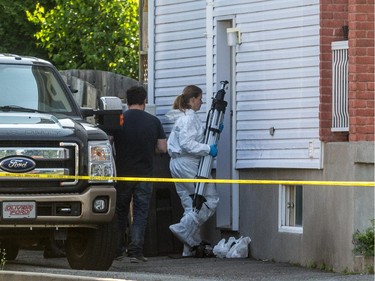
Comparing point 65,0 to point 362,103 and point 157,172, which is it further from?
point 362,103

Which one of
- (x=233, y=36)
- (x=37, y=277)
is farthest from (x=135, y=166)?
(x=37, y=277)

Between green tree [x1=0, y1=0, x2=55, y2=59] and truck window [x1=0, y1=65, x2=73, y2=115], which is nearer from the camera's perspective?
truck window [x1=0, y1=65, x2=73, y2=115]

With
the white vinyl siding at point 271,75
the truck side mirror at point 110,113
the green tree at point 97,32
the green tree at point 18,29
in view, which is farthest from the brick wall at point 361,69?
the green tree at point 18,29

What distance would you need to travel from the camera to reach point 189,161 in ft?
62.7

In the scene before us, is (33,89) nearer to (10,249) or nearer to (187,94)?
(10,249)

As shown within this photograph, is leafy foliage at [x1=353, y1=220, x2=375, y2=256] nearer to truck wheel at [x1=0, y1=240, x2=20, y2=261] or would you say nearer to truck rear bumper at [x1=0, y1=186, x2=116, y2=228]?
truck rear bumper at [x1=0, y1=186, x2=116, y2=228]

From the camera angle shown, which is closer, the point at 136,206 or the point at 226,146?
the point at 136,206

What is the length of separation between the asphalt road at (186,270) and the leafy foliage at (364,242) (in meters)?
0.32

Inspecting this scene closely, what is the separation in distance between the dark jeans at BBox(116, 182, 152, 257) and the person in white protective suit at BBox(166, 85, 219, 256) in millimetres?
986

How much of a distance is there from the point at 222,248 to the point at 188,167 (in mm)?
1040

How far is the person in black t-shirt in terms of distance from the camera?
17828 mm

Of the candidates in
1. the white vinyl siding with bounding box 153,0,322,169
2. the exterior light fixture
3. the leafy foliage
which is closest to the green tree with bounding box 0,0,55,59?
the white vinyl siding with bounding box 153,0,322,169

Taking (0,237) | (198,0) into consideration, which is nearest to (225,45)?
(198,0)

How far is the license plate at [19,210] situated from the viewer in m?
14.7
